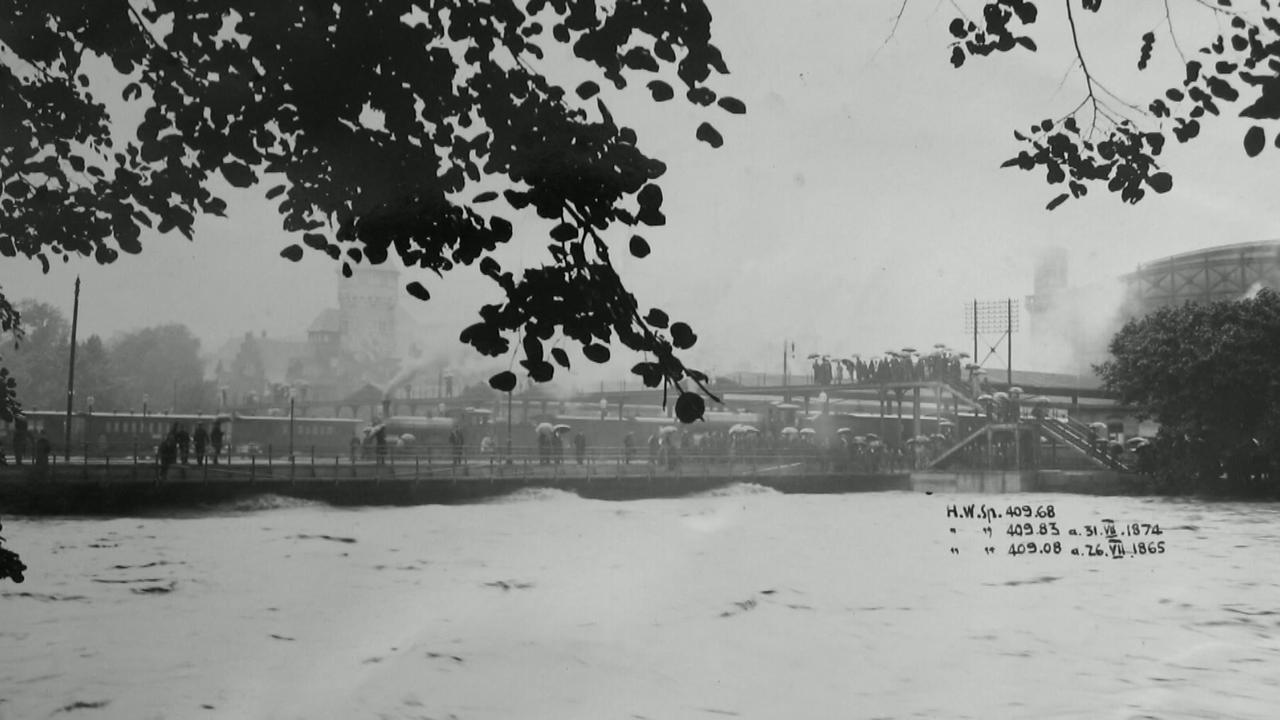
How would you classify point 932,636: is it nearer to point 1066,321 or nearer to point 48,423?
point 48,423

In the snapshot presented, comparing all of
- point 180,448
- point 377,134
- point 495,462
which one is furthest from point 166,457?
point 377,134

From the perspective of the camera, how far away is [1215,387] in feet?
85.0

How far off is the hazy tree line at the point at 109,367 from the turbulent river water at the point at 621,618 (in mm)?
10152

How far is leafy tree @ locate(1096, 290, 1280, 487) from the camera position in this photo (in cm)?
2489

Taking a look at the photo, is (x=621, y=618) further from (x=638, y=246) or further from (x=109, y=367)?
(x=109, y=367)

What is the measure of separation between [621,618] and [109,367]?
32166mm

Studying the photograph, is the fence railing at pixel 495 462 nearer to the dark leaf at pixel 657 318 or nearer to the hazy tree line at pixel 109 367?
the hazy tree line at pixel 109 367

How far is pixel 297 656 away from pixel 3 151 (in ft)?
22.5

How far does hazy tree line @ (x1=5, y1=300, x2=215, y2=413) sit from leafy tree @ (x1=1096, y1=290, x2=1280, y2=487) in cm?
2739

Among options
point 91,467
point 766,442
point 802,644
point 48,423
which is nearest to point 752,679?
point 802,644

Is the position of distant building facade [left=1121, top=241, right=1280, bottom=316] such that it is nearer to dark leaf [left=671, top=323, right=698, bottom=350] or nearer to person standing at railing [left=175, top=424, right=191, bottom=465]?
person standing at railing [left=175, top=424, right=191, bottom=465]

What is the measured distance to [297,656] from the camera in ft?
36.7

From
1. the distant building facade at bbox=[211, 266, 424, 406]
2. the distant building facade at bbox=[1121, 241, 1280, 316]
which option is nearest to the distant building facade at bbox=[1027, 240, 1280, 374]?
the distant building facade at bbox=[1121, 241, 1280, 316]

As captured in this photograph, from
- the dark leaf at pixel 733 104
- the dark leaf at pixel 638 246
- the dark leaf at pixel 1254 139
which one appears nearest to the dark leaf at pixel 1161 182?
the dark leaf at pixel 1254 139
